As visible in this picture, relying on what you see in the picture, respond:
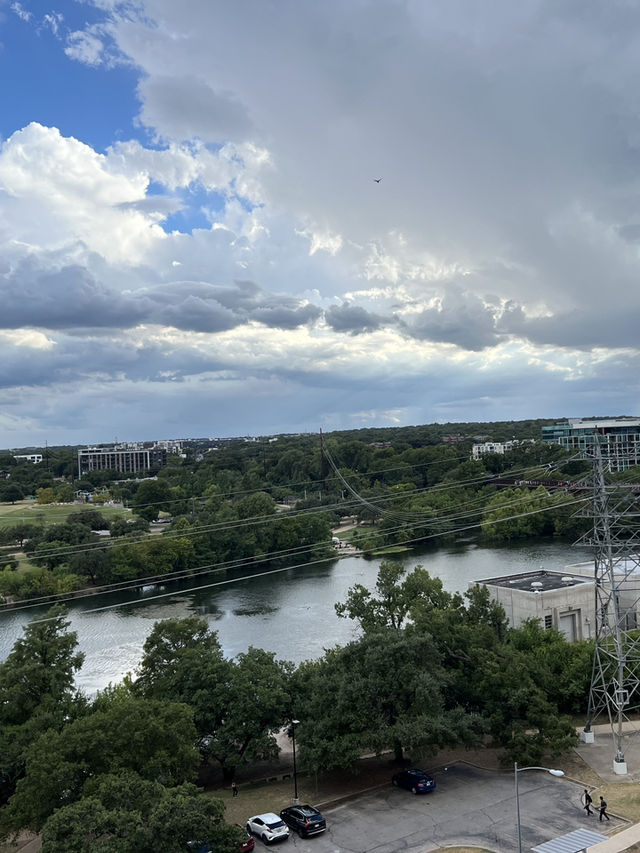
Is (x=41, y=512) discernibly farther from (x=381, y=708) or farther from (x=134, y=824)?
(x=134, y=824)

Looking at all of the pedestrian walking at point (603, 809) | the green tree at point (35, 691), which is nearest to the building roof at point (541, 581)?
the pedestrian walking at point (603, 809)

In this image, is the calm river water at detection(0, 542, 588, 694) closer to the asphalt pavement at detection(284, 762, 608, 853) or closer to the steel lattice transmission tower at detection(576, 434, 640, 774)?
the steel lattice transmission tower at detection(576, 434, 640, 774)

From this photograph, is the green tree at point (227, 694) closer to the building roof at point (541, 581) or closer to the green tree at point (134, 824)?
the green tree at point (134, 824)

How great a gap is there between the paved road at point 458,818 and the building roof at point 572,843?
4.18ft

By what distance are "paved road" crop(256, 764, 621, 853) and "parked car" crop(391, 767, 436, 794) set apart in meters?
0.15

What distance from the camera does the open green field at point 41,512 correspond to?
67.2 meters

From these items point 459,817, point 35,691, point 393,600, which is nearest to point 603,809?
point 459,817

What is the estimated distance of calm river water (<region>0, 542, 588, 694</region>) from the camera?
116 ft

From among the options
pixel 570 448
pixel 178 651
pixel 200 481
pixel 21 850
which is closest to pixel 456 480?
pixel 570 448

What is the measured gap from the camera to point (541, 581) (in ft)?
95.8

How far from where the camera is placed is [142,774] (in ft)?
49.5

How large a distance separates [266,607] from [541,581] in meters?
20.2

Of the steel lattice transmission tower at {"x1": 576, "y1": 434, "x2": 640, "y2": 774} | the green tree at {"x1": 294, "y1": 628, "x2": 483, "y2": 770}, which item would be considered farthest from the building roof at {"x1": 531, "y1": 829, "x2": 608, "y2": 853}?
the steel lattice transmission tower at {"x1": 576, "y1": 434, "x2": 640, "y2": 774}

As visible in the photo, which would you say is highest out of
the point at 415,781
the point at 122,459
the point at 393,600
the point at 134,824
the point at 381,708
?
the point at 122,459
